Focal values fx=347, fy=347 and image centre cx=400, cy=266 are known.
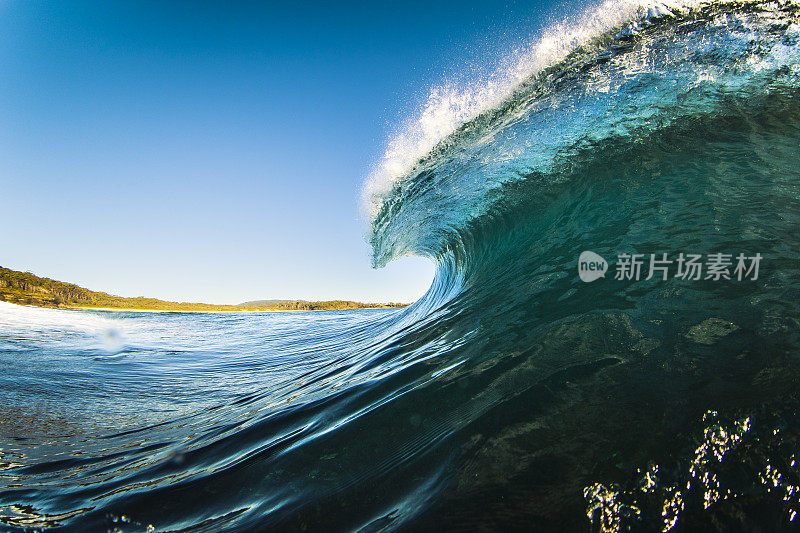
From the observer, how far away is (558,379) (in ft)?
5.51

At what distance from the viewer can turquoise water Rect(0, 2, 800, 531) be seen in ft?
3.67

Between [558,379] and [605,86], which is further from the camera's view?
[605,86]

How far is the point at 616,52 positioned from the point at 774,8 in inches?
64.1

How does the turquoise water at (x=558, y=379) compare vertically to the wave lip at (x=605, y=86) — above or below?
below

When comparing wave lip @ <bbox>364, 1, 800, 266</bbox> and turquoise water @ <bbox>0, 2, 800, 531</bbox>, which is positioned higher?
wave lip @ <bbox>364, 1, 800, 266</bbox>

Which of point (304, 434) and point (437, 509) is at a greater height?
point (437, 509)

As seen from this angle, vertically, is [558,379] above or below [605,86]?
below

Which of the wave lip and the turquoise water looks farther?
the wave lip

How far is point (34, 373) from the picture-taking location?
3266 millimetres

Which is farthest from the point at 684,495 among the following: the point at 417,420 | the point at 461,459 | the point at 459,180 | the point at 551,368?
the point at 459,180

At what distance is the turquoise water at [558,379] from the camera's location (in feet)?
3.67

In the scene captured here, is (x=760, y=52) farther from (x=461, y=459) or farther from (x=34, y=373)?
(x=34, y=373)

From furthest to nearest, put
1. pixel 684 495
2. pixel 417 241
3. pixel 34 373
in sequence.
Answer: pixel 417 241 → pixel 34 373 → pixel 684 495

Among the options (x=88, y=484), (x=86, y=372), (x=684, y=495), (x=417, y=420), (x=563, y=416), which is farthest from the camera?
(x=86, y=372)
